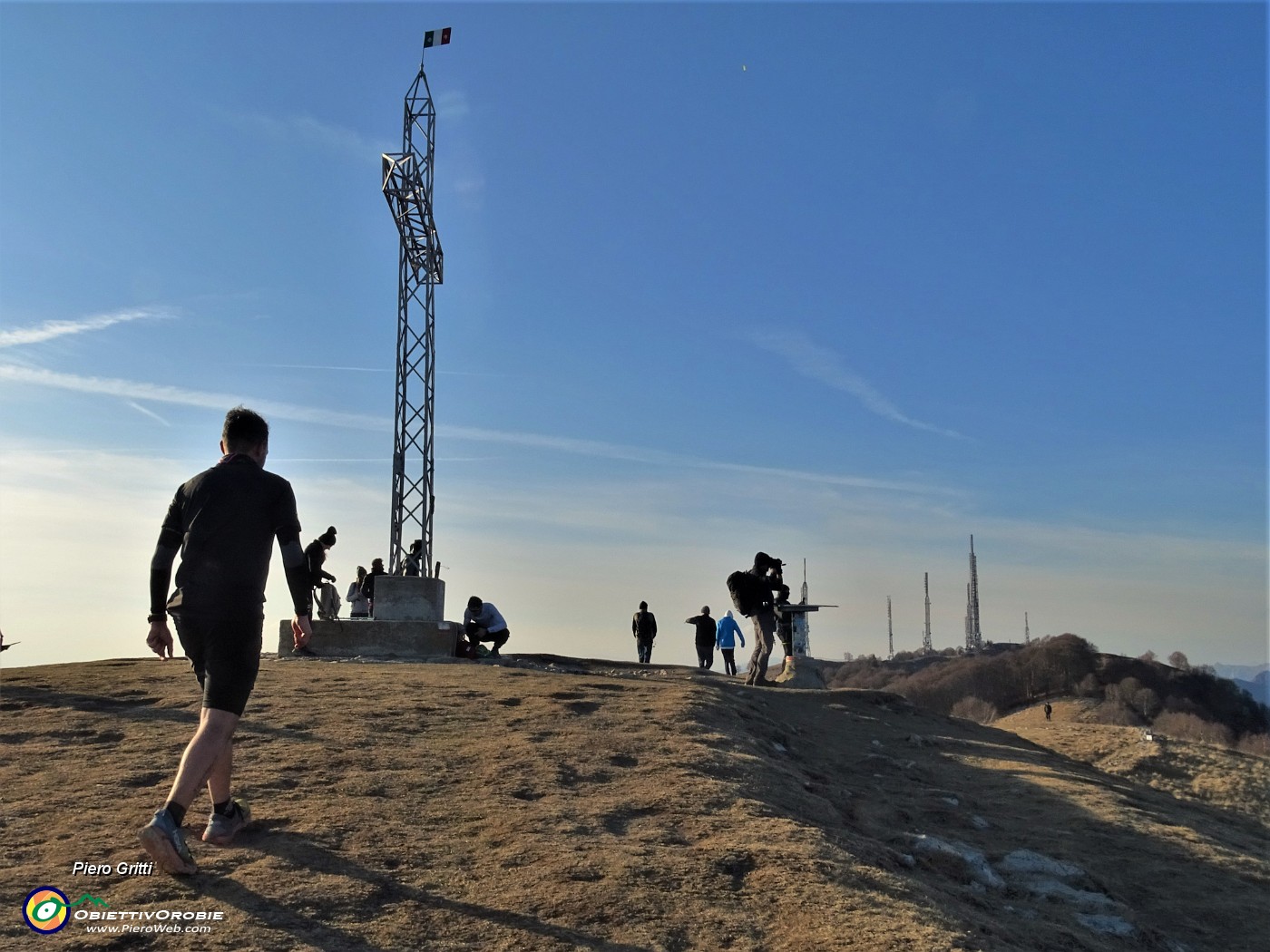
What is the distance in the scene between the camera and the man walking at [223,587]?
4.02 metres

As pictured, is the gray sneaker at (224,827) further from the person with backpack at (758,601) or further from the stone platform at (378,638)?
the stone platform at (378,638)

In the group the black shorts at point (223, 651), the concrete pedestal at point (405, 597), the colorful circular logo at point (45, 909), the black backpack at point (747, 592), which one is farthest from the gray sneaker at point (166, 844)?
the concrete pedestal at point (405, 597)

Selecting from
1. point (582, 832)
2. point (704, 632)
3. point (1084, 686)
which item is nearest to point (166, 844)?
point (582, 832)

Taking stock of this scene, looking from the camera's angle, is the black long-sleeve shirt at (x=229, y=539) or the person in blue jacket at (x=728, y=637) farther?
the person in blue jacket at (x=728, y=637)

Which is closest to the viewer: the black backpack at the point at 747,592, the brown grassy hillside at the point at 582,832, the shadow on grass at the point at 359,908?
the shadow on grass at the point at 359,908

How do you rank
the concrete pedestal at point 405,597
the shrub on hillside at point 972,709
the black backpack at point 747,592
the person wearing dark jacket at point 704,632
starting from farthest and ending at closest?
the shrub on hillside at point 972,709 < the person wearing dark jacket at point 704,632 < the concrete pedestal at point 405,597 < the black backpack at point 747,592

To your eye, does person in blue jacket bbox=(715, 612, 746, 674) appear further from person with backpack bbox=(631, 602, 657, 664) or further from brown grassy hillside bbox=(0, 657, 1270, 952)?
brown grassy hillside bbox=(0, 657, 1270, 952)

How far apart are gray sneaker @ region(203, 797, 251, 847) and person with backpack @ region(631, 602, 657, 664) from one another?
15.9m

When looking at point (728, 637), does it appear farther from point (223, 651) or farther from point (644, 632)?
point (223, 651)

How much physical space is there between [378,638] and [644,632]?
6858 millimetres

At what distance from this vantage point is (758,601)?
1227 cm

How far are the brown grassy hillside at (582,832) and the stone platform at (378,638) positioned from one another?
4862 millimetres

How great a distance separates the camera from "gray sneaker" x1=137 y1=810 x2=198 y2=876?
12.1 feet

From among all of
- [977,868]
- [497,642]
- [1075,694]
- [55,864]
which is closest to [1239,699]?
[1075,694]
